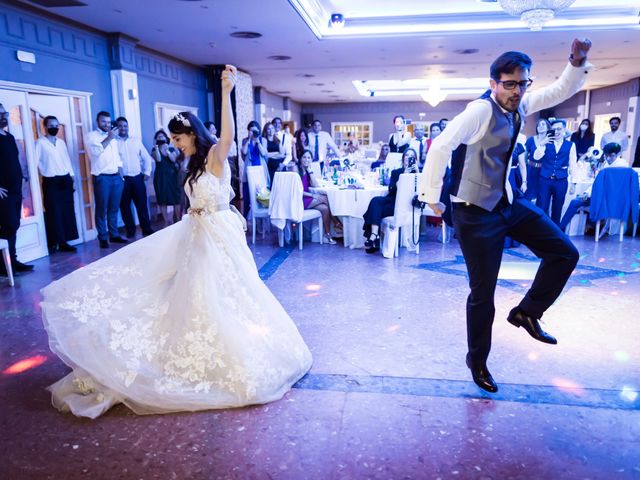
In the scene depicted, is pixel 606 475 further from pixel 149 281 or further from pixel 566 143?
pixel 566 143

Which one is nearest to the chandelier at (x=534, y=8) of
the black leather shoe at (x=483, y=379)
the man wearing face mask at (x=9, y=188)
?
the black leather shoe at (x=483, y=379)

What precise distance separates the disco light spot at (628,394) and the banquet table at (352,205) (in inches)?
139

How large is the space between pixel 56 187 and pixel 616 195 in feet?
21.5

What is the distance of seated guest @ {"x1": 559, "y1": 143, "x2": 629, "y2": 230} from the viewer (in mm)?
6043

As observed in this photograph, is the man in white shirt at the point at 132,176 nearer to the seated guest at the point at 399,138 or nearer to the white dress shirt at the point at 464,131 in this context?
the seated guest at the point at 399,138

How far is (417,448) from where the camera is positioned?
78.5 inches

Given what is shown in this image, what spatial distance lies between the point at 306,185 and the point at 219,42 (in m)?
3.13

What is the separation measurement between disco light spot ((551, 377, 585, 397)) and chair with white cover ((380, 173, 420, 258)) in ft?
9.51

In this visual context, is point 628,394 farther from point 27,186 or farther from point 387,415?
point 27,186

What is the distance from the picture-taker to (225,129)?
234 cm

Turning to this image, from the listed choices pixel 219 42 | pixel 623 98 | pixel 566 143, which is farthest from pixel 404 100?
pixel 566 143

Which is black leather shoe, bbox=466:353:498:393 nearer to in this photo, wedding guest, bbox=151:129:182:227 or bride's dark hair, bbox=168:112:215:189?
bride's dark hair, bbox=168:112:215:189

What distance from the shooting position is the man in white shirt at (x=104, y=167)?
5.90m

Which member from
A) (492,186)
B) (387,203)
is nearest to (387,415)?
(492,186)
